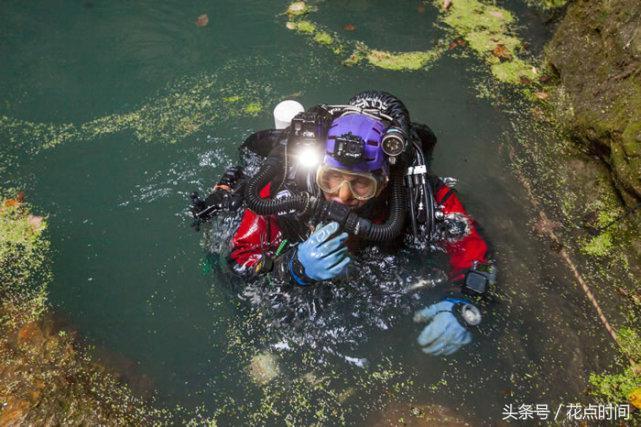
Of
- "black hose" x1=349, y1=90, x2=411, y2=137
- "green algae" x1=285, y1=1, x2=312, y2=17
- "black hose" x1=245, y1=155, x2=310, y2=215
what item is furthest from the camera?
"green algae" x1=285, y1=1, x2=312, y2=17

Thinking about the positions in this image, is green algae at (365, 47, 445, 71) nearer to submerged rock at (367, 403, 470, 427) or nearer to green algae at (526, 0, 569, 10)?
green algae at (526, 0, 569, 10)

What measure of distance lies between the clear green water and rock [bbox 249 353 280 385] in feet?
0.19

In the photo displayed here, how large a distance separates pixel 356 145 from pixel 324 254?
844 millimetres

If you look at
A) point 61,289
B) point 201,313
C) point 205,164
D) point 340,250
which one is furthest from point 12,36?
point 340,250

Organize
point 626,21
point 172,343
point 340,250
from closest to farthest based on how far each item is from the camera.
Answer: point 340,250 < point 172,343 < point 626,21

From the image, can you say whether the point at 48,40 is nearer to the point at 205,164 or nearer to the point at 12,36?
the point at 12,36

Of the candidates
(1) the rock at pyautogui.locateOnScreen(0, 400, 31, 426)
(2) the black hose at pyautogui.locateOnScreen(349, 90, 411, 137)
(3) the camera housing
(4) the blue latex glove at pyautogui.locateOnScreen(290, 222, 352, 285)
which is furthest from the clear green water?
(3) the camera housing

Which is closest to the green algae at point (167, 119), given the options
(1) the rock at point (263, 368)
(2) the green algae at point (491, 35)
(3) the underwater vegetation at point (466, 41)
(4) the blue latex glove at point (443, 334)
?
(3) the underwater vegetation at point (466, 41)

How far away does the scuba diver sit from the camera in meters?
3.14

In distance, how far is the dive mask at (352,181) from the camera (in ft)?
10.5

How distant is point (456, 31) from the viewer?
20.4 ft

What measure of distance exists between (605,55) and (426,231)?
11.1 feet

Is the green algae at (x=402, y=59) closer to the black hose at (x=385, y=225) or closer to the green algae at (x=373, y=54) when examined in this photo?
the green algae at (x=373, y=54)

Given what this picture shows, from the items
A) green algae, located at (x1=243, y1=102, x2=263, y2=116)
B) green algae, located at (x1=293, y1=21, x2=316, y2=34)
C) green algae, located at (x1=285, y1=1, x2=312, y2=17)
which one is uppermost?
green algae, located at (x1=285, y1=1, x2=312, y2=17)
